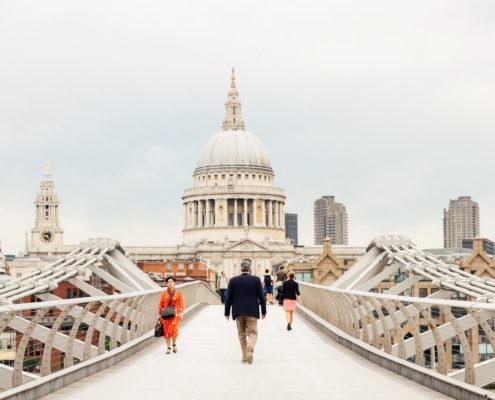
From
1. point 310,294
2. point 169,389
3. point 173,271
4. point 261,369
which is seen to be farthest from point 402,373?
point 173,271

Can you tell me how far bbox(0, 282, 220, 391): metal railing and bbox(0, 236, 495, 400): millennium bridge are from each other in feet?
0.08

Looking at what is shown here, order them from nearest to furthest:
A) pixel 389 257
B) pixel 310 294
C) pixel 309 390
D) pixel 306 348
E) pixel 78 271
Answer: pixel 309 390 < pixel 306 348 < pixel 78 271 < pixel 389 257 < pixel 310 294

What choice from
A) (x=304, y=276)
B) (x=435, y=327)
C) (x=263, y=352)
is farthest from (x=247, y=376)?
(x=304, y=276)

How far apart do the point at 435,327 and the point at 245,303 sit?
5546 millimetres

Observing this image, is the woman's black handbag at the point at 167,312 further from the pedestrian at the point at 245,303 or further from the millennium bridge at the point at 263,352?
the pedestrian at the point at 245,303

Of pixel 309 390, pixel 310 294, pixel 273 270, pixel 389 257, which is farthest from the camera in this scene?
pixel 273 270

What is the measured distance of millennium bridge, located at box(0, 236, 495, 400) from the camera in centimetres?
1428

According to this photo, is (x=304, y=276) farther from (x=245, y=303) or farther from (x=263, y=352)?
(x=245, y=303)

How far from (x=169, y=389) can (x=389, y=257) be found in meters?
20.3

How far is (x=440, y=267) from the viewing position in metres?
31.9

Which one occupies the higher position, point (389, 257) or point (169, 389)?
point (389, 257)

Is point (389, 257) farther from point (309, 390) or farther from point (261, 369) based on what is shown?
point (309, 390)

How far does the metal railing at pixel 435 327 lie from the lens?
13359 millimetres

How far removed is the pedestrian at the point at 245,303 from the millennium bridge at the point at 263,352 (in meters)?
0.48
